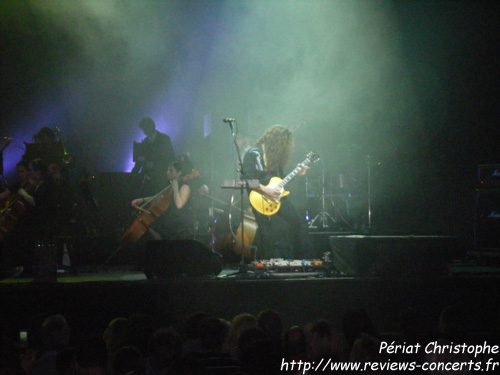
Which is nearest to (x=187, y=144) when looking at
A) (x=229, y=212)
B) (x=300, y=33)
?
(x=300, y=33)

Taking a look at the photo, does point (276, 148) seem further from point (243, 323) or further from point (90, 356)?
point (90, 356)

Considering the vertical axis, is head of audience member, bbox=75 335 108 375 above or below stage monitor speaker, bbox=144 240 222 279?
below

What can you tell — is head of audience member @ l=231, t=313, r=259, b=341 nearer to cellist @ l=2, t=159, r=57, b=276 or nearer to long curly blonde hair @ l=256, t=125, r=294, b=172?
long curly blonde hair @ l=256, t=125, r=294, b=172

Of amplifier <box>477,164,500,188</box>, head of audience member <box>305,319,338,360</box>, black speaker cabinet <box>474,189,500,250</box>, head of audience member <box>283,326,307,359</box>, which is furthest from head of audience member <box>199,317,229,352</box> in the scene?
amplifier <box>477,164,500,188</box>

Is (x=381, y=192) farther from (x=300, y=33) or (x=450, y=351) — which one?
(x=450, y=351)

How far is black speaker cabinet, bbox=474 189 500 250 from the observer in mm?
7930

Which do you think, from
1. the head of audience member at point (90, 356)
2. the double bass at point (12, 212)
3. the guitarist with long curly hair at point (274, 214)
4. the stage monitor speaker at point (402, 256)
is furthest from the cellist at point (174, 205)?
the head of audience member at point (90, 356)

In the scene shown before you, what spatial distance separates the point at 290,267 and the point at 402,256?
1.29 meters

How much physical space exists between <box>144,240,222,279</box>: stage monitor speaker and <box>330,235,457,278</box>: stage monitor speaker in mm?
1651

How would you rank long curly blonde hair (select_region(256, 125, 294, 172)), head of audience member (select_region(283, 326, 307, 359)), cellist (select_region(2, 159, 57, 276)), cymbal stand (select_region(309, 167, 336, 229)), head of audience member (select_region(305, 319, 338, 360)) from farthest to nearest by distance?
cymbal stand (select_region(309, 167, 336, 229)) → long curly blonde hair (select_region(256, 125, 294, 172)) → cellist (select_region(2, 159, 57, 276)) → head of audience member (select_region(305, 319, 338, 360)) → head of audience member (select_region(283, 326, 307, 359))

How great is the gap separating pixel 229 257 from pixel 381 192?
3.96 meters

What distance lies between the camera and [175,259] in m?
5.90

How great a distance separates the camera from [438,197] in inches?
391

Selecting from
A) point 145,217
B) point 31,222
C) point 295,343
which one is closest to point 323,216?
point 145,217
